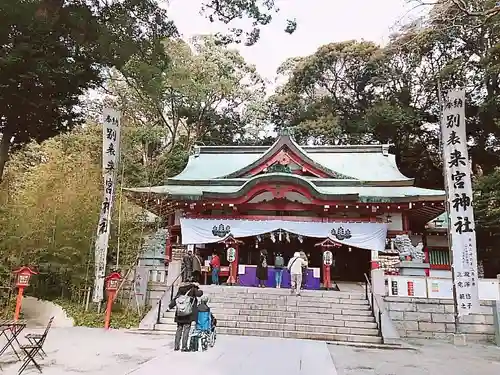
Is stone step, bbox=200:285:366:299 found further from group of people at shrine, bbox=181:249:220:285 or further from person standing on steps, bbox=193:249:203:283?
person standing on steps, bbox=193:249:203:283

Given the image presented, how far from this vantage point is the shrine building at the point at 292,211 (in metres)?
13.1

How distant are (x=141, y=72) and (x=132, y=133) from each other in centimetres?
1592

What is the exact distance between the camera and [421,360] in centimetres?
712

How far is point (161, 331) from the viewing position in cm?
927

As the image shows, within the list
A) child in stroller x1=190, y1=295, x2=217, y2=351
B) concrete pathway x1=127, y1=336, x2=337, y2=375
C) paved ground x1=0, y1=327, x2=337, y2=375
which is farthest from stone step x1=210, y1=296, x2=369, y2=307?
child in stroller x1=190, y1=295, x2=217, y2=351

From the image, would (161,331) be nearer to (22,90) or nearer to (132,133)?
(22,90)

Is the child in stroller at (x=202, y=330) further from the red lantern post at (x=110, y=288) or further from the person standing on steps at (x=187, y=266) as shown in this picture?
the person standing on steps at (x=187, y=266)

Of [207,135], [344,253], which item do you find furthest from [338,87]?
[344,253]

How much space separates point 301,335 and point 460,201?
440 centimetres

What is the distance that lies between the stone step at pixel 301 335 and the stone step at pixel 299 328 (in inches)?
5.9

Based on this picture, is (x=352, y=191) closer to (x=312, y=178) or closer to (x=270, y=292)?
(x=312, y=178)

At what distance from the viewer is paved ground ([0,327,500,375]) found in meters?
5.55

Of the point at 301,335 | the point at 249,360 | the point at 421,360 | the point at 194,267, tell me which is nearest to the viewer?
the point at 249,360

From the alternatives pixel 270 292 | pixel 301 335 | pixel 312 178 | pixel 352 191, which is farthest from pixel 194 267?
pixel 352 191
